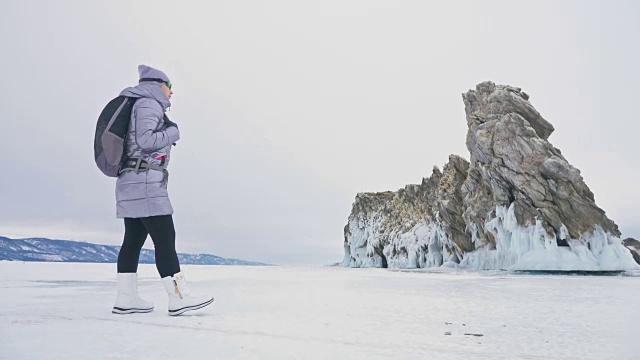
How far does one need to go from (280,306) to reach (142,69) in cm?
344

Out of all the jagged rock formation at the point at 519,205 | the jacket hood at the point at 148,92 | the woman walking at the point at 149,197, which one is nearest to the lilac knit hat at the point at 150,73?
the jacket hood at the point at 148,92

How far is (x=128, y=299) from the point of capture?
203 inches

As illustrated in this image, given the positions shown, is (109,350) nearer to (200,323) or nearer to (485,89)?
(200,323)

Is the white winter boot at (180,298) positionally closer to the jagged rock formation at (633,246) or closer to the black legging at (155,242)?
the black legging at (155,242)

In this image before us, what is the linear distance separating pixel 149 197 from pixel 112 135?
0.78m

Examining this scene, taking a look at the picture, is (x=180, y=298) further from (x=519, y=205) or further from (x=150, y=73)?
(x=519, y=205)

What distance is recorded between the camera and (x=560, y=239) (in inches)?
1091

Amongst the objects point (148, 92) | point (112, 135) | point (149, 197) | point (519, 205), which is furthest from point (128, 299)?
point (519, 205)

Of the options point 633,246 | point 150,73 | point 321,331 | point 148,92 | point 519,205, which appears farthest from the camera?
point 633,246

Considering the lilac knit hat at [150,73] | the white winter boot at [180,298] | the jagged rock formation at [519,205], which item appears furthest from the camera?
the jagged rock formation at [519,205]

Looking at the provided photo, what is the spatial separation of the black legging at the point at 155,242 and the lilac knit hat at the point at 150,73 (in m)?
1.72

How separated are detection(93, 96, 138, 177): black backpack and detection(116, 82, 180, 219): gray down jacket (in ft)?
0.25

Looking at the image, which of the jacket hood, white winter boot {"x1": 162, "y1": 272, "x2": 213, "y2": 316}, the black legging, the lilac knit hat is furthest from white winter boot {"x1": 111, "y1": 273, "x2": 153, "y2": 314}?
the lilac knit hat

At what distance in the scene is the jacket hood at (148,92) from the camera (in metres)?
5.29
